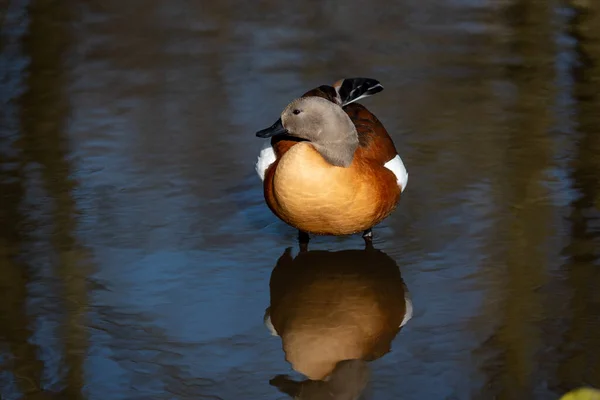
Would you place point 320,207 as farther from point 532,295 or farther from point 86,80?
point 86,80

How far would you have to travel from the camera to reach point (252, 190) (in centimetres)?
650

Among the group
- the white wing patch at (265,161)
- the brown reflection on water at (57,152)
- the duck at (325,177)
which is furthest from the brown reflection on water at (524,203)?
the brown reflection on water at (57,152)

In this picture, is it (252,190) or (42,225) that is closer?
(42,225)

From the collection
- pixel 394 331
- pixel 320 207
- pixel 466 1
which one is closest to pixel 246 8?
pixel 466 1

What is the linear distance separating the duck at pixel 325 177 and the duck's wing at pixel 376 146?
0.04 meters

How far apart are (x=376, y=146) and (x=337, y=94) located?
51cm

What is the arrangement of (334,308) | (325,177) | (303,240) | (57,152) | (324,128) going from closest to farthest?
(334,308), (325,177), (324,128), (303,240), (57,152)

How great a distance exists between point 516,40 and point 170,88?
112 inches

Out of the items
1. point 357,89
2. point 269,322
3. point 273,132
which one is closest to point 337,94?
point 357,89

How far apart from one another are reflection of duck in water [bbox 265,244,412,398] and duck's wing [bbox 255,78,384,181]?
0.48 meters

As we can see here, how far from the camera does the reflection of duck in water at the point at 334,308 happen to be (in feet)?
15.0

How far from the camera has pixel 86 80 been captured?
8.41 metres

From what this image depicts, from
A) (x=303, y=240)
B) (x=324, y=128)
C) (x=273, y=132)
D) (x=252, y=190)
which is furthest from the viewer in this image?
(x=252, y=190)

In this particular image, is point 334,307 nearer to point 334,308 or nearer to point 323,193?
point 334,308
